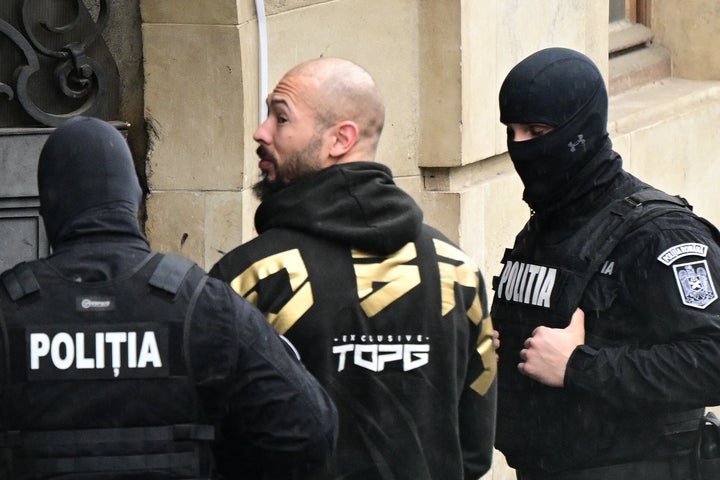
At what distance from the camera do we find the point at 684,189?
7891 millimetres

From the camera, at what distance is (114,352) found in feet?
8.88

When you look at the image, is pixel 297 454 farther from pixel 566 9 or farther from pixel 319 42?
pixel 566 9

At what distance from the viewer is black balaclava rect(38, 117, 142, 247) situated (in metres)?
2.74

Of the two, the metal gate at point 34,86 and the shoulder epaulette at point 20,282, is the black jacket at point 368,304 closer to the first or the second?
the shoulder epaulette at point 20,282

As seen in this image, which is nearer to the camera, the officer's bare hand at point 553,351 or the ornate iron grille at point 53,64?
the officer's bare hand at point 553,351

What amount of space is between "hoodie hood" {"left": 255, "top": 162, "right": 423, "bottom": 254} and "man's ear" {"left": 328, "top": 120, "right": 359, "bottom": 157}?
6 cm

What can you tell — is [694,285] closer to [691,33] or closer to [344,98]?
[344,98]

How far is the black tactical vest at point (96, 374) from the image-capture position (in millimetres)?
2682

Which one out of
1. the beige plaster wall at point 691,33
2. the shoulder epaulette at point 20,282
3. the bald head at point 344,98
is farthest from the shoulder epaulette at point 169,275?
the beige plaster wall at point 691,33

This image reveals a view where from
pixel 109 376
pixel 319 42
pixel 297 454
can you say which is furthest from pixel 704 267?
pixel 319 42

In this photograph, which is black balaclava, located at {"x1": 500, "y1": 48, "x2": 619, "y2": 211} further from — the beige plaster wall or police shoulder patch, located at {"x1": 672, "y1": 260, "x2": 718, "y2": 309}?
the beige plaster wall

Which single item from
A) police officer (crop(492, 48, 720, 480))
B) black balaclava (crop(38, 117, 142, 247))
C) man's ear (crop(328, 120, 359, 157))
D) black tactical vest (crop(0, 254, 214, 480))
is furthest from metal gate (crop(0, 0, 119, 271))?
black tactical vest (crop(0, 254, 214, 480))

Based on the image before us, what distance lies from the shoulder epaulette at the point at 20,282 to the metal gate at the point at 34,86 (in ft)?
6.67

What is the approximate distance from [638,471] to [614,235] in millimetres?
624
